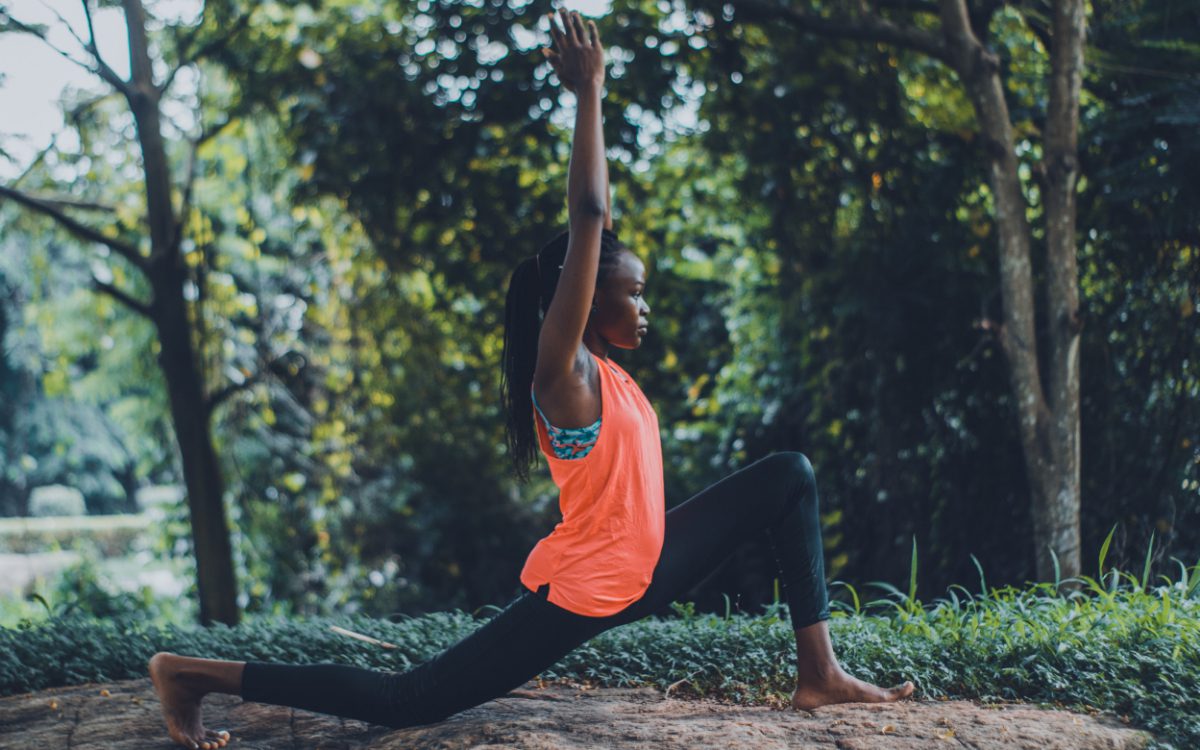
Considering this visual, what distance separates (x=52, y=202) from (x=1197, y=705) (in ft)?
24.9

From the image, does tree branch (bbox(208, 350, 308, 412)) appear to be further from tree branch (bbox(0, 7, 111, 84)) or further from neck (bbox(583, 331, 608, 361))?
neck (bbox(583, 331, 608, 361))

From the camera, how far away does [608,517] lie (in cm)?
293

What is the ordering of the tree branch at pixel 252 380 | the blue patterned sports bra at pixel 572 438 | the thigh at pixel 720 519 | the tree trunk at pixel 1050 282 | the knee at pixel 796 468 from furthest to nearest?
the tree branch at pixel 252 380
the tree trunk at pixel 1050 282
the knee at pixel 796 468
the thigh at pixel 720 519
the blue patterned sports bra at pixel 572 438

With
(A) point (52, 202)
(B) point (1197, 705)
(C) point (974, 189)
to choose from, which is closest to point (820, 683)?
(B) point (1197, 705)

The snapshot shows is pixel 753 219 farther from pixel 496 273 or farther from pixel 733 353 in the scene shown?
pixel 496 273

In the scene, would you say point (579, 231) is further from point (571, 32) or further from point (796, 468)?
point (796, 468)

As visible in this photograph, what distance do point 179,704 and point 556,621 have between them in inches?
48.4

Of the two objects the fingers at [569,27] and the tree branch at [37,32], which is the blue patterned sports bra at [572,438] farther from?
the tree branch at [37,32]

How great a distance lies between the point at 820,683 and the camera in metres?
3.29

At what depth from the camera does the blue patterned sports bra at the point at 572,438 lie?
9.35 feet

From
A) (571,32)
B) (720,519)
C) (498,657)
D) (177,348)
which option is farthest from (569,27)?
(177,348)

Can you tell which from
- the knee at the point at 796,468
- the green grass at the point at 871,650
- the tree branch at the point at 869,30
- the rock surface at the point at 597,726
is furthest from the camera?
the tree branch at the point at 869,30

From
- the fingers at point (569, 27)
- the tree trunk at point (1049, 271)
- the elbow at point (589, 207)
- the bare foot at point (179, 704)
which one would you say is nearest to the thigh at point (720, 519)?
the elbow at point (589, 207)

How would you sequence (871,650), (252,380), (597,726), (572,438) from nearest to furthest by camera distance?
1. (572,438)
2. (597,726)
3. (871,650)
4. (252,380)
